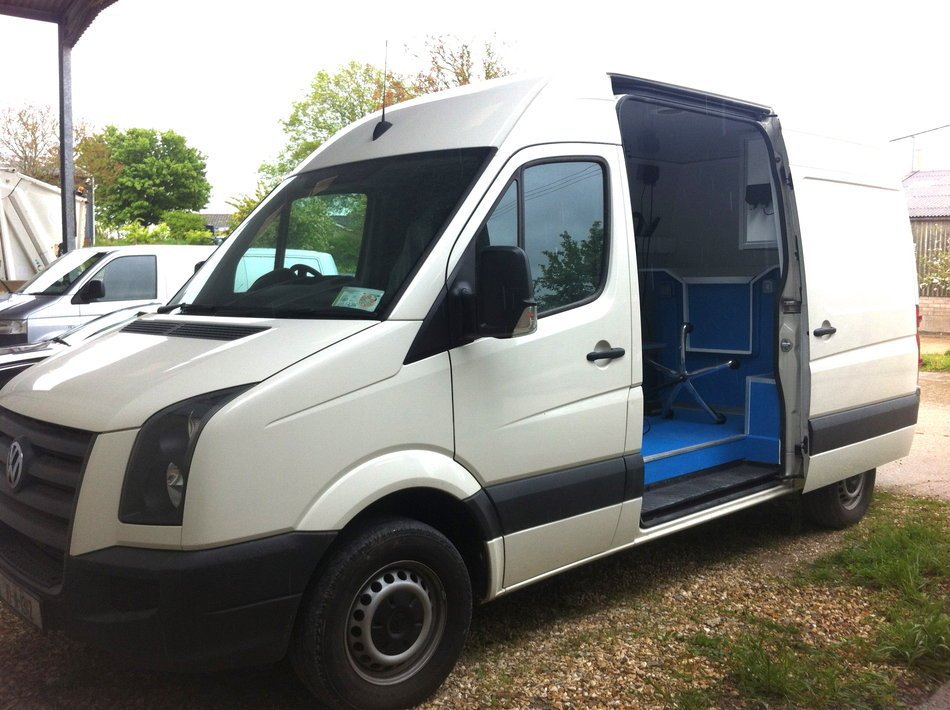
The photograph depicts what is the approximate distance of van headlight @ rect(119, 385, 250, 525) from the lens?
3135mm

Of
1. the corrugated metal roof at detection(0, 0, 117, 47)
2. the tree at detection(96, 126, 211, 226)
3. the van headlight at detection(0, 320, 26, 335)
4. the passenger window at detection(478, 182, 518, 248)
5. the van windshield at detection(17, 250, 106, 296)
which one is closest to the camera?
the passenger window at detection(478, 182, 518, 248)

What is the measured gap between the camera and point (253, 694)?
3.82 meters

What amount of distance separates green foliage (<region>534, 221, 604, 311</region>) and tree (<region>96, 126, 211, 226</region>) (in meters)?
75.4

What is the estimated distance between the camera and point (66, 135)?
540 inches

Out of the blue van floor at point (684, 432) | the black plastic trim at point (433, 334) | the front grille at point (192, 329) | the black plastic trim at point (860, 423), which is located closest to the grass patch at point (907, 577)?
the black plastic trim at point (860, 423)

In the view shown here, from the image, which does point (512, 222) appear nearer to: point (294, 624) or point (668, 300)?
point (294, 624)

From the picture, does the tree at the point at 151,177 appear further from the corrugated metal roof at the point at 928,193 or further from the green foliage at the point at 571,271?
the green foliage at the point at 571,271

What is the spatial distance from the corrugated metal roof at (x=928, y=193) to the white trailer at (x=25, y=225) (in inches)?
738

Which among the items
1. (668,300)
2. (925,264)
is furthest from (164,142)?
A: (668,300)

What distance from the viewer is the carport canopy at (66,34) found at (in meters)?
12.7

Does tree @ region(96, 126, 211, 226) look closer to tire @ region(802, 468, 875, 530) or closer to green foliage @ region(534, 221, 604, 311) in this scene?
tire @ region(802, 468, 875, 530)

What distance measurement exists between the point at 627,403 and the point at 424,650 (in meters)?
1.47

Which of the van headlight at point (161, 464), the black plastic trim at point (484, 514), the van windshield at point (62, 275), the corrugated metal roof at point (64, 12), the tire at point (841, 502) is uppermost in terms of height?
the corrugated metal roof at point (64, 12)

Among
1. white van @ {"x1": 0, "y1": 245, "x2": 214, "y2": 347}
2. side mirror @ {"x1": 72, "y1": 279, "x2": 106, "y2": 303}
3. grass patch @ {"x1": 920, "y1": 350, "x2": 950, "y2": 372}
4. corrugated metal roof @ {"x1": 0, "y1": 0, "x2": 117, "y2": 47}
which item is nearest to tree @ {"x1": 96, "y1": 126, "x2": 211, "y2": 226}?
corrugated metal roof @ {"x1": 0, "y1": 0, "x2": 117, "y2": 47}
